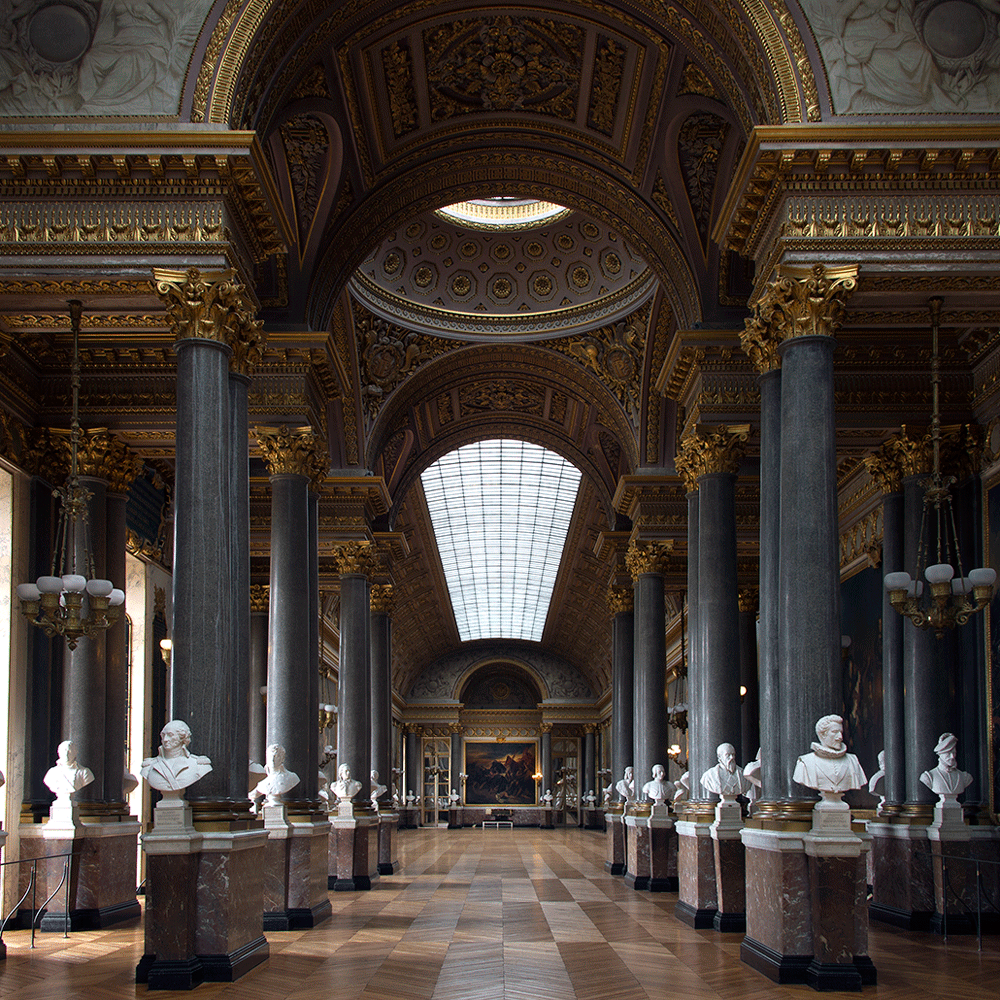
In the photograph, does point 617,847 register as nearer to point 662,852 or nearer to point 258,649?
point 662,852

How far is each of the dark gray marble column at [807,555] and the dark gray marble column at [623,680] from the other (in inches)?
709

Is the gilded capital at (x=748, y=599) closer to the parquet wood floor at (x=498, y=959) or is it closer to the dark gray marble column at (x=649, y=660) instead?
the dark gray marble column at (x=649, y=660)

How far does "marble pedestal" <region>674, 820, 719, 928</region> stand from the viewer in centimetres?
1585

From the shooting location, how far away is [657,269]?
Answer: 18625 mm

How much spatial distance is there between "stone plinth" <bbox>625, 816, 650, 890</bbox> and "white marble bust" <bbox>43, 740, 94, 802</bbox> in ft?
36.8

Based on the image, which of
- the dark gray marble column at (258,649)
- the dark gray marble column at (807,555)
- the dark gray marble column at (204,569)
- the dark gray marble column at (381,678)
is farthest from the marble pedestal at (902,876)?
the dark gray marble column at (381,678)

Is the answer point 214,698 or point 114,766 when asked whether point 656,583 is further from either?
point 214,698

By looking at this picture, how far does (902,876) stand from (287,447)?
10367 millimetres

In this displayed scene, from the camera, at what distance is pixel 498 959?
1266cm

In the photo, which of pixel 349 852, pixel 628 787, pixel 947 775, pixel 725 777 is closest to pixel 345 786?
pixel 349 852

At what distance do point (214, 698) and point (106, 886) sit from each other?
5.51m

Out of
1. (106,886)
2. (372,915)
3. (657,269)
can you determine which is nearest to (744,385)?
(657,269)

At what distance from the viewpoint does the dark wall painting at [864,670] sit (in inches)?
846

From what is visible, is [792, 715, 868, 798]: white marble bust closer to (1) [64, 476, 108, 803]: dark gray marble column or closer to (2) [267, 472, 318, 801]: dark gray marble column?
(2) [267, 472, 318, 801]: dark gray marble column
